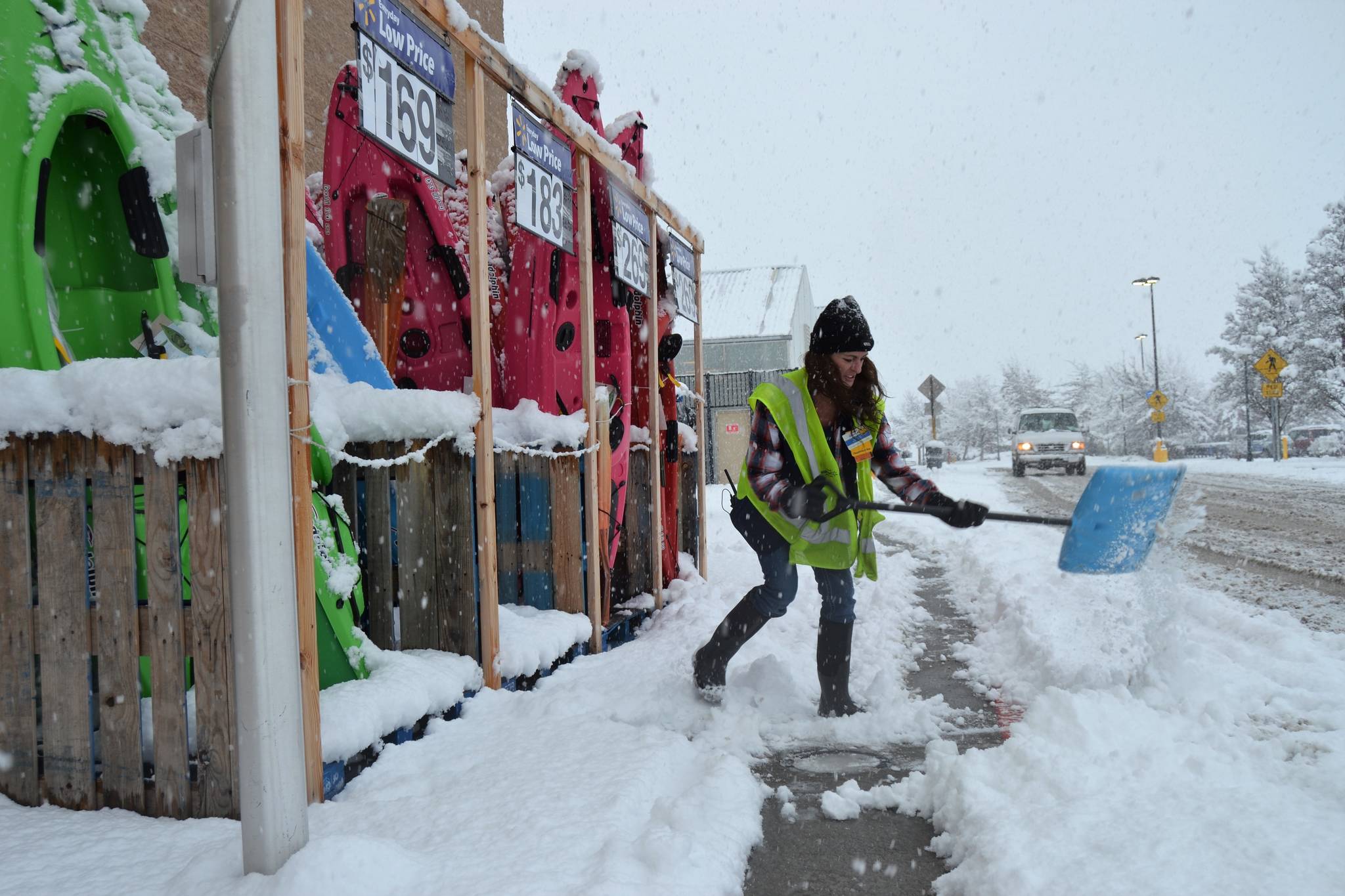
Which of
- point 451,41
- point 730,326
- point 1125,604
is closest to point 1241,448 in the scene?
point 730,326

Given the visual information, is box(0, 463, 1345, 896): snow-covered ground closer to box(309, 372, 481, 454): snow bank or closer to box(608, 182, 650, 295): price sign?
box(309, 372, 481, 454): snow bank

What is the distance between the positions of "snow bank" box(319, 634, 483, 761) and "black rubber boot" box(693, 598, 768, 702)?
3.05 feet

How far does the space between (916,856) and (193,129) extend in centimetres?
244

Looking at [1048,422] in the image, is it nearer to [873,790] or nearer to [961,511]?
[961,511]

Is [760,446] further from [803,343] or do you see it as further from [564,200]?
[803,343]

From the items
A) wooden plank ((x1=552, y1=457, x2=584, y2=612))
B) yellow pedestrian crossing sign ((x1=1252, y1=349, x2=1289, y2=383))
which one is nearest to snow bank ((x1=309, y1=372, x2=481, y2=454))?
wooden plank ((x1=552, y1=457, x2=584, y2=612))

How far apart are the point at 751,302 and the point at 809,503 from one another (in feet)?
88.7

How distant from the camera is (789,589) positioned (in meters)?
3.58

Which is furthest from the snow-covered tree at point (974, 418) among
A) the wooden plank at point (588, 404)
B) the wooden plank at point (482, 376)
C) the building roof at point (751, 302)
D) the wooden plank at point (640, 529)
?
the wooden plank at point (482, 376)

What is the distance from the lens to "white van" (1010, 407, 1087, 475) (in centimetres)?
2359

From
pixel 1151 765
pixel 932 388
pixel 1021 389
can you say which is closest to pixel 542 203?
pixel 1151 765

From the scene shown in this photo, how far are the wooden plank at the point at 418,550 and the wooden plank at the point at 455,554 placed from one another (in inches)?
1.1

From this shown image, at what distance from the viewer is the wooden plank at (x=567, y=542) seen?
14.5 ft

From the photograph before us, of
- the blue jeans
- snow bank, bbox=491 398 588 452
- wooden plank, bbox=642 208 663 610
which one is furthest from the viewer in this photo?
wooden plank, bbox=642 208 663 610
